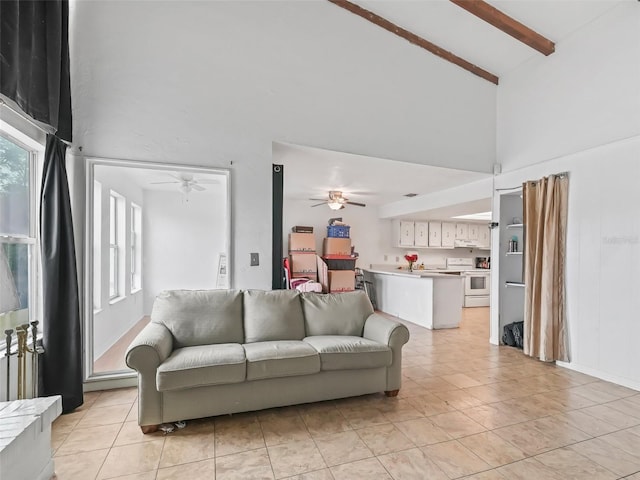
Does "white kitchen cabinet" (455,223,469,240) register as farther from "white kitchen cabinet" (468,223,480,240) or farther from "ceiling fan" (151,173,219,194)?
"ceiling fan" (151,173,219,194)

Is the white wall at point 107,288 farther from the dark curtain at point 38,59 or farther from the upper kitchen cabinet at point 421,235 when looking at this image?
the upper kitchen cabinet at point 421,235

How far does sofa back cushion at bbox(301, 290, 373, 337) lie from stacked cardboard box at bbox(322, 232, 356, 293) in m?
3.58

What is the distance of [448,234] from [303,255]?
12.5 feet

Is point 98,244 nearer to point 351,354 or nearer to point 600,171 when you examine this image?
point 351,354

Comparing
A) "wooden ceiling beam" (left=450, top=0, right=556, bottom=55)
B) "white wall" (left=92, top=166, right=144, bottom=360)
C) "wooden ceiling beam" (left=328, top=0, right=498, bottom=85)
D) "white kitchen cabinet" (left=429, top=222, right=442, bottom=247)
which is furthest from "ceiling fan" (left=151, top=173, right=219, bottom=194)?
"white kitchen cabinet" (left=429, top=222, right=442, bottom=247)

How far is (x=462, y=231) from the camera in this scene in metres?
8.36

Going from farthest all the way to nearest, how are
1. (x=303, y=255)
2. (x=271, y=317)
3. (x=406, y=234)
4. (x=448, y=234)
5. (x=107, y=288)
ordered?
(x=448, y=234), (x=406, y=234), (x=303, y=255), (x=107, y=288), (x=271, y=317)

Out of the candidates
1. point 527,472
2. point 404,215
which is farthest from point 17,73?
point 404,215

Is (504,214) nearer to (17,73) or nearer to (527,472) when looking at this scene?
(527,472)

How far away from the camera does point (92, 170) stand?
3004 mm

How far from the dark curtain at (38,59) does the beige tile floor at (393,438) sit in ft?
→ 7.54

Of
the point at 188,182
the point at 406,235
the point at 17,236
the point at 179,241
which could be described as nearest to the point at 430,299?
the point at 406,235

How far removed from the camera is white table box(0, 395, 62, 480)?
152 centimetres

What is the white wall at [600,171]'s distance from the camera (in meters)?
3.21
